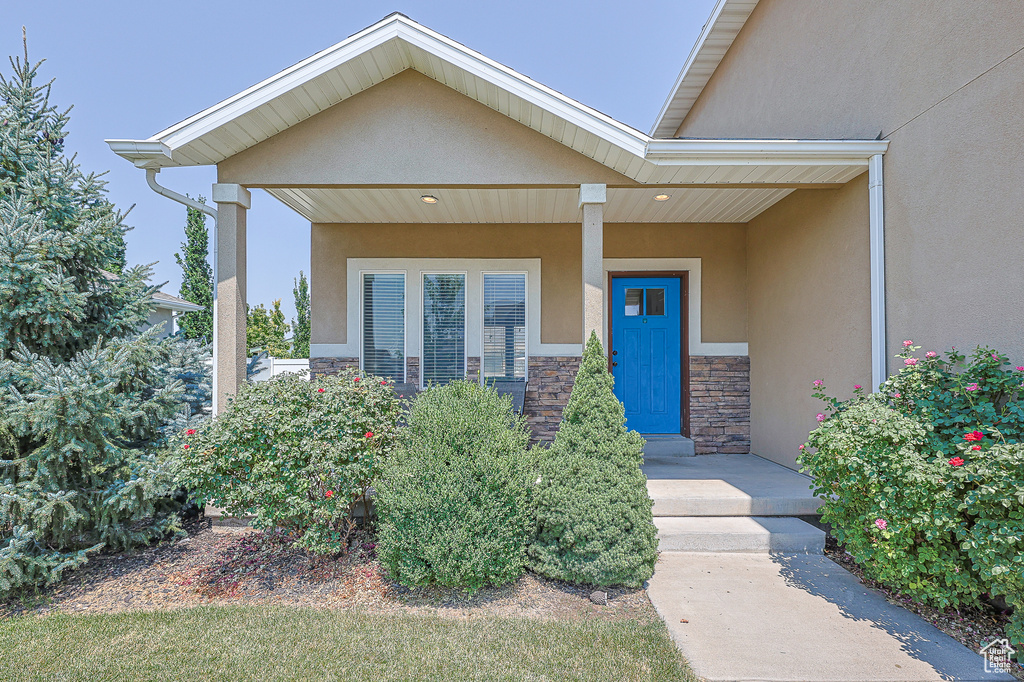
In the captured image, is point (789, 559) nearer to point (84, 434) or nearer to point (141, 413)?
point (141, 413)

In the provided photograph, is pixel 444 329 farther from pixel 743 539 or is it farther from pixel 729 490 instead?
pixel 743 539

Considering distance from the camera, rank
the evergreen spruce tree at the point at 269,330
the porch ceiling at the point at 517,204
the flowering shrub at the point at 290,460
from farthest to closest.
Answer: the evergreen spruce tree at the point at 269,330
the porch ceiling at the point at 517,204
the flowering shrub at the point at 290,460

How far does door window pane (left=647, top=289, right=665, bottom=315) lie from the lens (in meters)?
6.71

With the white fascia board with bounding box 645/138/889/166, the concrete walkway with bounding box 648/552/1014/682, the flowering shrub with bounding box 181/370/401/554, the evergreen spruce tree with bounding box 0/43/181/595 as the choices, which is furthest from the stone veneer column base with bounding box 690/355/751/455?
the evergreen spruce tree with bounding box 0/43/181/595

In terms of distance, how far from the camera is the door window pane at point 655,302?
671cm

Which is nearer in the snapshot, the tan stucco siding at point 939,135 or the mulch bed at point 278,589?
the tan stucco siding at point 939,135

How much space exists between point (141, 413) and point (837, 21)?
6980 mm

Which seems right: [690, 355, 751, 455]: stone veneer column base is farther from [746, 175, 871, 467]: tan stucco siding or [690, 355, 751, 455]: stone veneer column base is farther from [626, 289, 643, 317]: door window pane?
[626, 289, 643, 317]: door window pane

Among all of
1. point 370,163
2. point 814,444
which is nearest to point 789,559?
point 814,444

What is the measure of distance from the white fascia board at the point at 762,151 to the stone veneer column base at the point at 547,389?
300 centimetres

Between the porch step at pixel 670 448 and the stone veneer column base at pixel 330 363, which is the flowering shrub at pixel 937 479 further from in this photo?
the stone veneer column base at pixel 330 363

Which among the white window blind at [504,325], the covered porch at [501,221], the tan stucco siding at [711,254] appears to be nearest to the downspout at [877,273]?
the covered porch at [501,221]

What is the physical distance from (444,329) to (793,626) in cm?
489

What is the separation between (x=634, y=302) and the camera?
22.1 ft
